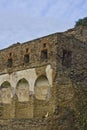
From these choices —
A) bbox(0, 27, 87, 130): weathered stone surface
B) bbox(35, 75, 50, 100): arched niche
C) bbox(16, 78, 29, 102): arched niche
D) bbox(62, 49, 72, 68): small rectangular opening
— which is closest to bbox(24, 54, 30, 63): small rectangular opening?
bbox(0, 27, 87, 130): weathered stone surface

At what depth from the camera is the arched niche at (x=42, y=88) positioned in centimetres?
2825

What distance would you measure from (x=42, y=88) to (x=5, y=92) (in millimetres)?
4631

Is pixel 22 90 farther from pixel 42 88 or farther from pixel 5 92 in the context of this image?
pixel 42 88

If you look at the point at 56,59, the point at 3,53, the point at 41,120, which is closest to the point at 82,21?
the point at 3,53

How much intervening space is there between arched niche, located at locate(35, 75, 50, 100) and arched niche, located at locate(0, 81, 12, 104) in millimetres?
3335

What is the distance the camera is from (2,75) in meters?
32.0

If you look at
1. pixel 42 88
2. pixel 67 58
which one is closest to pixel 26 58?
pixel 42 88

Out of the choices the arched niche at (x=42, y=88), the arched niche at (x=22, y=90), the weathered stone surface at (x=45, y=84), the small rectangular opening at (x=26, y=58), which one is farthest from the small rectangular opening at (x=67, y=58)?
the arched niche at (x=22, y=90)

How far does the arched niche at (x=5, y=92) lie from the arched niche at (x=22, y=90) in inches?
41.4

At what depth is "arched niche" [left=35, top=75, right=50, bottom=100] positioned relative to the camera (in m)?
28.2

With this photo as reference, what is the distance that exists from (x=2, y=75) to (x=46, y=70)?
5507mm

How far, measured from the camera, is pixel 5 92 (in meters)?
32.1

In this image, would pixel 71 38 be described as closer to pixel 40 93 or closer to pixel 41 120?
pixel 40 93

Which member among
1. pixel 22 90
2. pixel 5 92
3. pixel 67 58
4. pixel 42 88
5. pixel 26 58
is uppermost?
pixel 26 58
